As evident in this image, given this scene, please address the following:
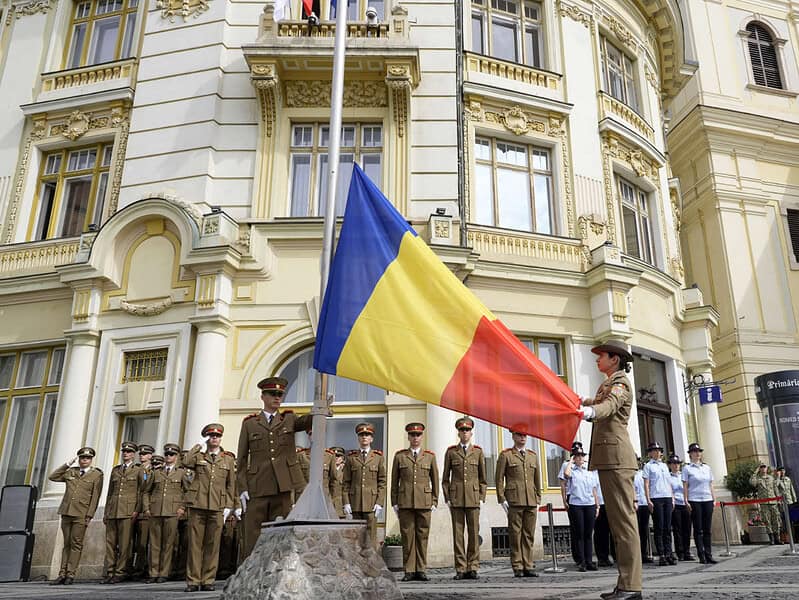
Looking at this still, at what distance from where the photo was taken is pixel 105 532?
10.4 metres

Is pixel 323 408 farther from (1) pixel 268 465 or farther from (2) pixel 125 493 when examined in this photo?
(2) pixel 125 493

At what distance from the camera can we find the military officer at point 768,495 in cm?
1455

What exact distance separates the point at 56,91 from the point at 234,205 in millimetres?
5189

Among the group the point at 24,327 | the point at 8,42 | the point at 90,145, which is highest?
the point at 8,42

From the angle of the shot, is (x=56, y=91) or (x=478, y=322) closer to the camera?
(x=478, y=322)

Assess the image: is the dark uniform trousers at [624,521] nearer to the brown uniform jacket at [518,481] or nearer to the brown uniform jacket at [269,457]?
the brown uniform jacket at [269,457]

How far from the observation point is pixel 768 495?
1440cm

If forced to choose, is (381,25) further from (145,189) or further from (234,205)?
(145,189)

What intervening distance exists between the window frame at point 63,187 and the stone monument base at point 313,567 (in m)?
10.5

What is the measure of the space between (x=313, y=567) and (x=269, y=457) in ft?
7.28

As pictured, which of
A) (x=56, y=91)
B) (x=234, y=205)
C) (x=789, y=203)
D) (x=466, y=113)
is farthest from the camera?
(x=789, y=203)

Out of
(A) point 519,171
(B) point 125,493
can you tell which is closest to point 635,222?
(A) point 519,171

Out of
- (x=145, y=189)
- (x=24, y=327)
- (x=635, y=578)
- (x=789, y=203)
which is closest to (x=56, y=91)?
(x=145, y=189)

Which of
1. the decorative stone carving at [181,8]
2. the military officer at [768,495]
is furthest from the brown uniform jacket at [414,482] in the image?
the decorative stone carving at [181,8]
